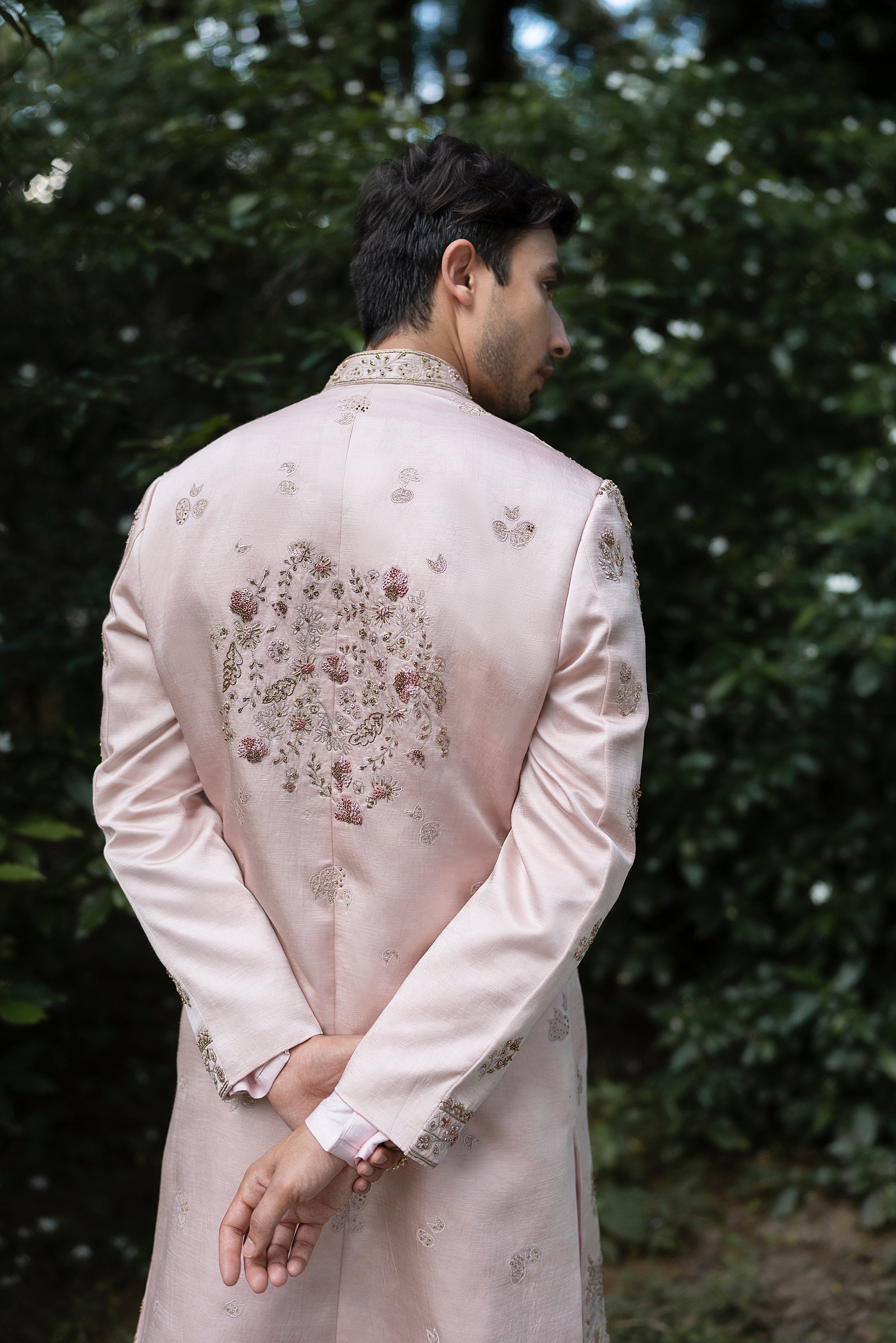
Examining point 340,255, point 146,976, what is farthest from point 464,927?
point 146,976

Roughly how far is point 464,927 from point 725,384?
99.2 inches

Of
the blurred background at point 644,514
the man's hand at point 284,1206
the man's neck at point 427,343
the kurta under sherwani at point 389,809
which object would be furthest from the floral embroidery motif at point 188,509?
the blurred background at point 644,514

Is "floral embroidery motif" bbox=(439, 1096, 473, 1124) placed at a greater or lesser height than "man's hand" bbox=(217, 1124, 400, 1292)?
greater

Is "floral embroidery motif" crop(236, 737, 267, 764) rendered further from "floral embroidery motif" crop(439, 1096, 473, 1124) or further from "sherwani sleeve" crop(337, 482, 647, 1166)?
"floral embroidery motif" crop(439, 1096, 473, 1124)

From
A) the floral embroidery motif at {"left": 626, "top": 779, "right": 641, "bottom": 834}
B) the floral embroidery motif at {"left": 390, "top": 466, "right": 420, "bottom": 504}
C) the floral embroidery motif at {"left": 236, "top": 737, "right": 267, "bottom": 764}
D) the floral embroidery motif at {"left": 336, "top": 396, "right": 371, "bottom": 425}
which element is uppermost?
the floral embroidery motif at {"left": 336, "top": 396, "right": 371, "bottom": 425}

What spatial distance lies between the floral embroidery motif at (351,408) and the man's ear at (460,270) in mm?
193

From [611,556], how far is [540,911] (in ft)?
1.24

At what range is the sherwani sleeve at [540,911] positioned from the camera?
111 centimetres

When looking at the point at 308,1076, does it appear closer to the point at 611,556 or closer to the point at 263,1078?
the point at 263,1078

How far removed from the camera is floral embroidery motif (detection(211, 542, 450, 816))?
3.85ft

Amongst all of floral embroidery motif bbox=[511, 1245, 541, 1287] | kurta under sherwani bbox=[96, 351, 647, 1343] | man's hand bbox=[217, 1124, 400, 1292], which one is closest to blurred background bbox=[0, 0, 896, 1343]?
kurta under sherwani bbox=[96, 351, 647, 1343]

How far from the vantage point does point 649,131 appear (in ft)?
10.1

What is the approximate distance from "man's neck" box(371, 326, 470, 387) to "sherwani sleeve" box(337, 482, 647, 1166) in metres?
0.33

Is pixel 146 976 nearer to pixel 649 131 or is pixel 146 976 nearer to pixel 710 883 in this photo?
pixel 710 883
